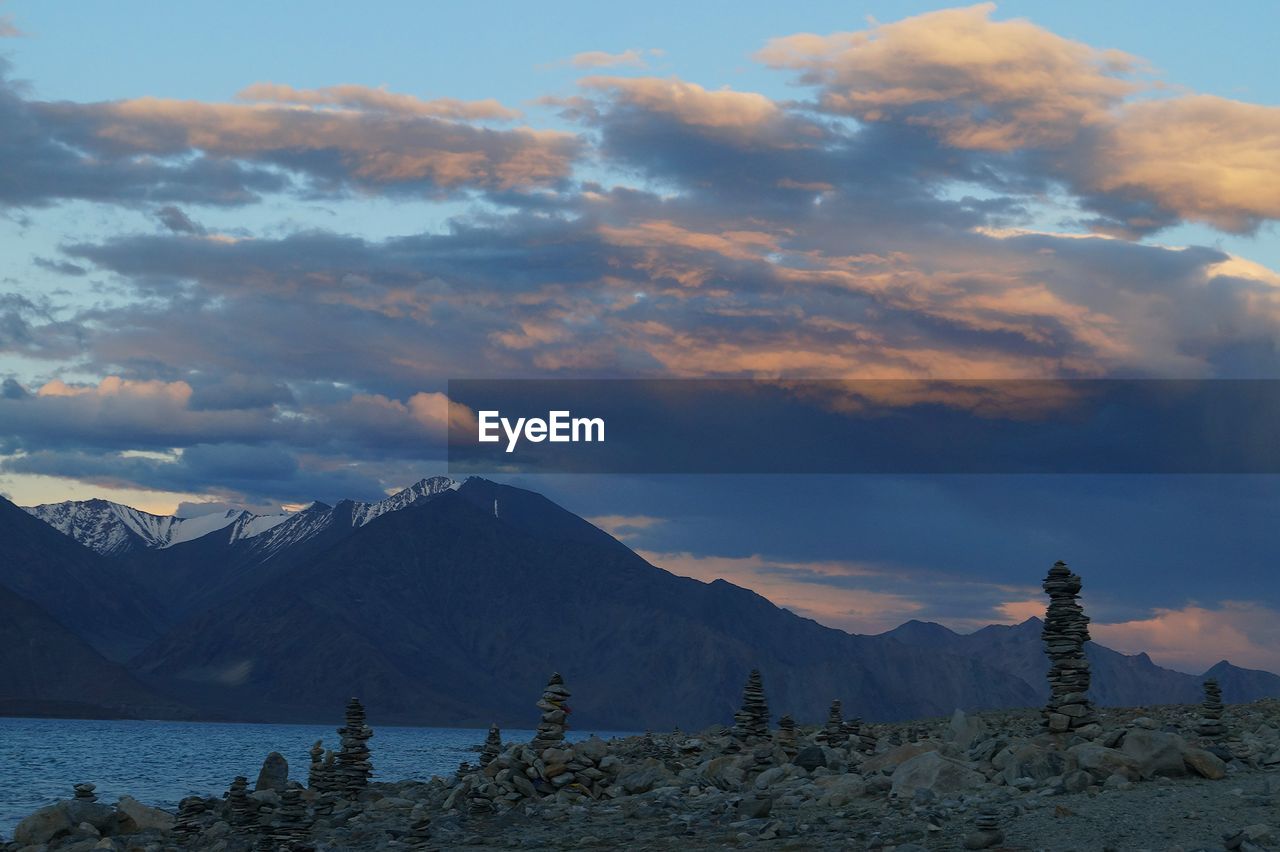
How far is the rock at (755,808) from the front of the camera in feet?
88.8

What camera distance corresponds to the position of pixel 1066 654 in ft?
112

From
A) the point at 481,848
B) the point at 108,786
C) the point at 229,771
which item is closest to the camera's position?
the point at 481,848

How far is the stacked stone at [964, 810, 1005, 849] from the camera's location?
21859 millimetres

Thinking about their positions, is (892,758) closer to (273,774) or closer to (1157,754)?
(1157,754)

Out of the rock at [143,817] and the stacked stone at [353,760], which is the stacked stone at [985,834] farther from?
the rock at [143,817]

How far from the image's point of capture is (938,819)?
79.9 feet

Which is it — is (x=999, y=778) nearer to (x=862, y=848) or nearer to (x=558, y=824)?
(x=862, y=848)

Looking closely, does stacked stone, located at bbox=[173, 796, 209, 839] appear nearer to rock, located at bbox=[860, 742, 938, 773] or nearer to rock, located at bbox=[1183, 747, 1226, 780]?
rock, located at bbox=[860, 742, 938, 773]

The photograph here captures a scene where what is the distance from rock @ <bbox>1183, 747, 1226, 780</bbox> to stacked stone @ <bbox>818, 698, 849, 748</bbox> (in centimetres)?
1662

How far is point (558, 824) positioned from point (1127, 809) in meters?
12.1

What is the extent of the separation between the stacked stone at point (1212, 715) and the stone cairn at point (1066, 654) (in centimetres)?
515

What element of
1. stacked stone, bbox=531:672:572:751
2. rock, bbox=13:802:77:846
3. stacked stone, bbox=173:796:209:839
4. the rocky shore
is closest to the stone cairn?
the rocky shore

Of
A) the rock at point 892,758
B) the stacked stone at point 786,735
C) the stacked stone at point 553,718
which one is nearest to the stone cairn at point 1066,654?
the rock at point 892,758

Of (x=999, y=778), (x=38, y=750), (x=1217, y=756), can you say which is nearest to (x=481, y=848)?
(x=999, y=778)
